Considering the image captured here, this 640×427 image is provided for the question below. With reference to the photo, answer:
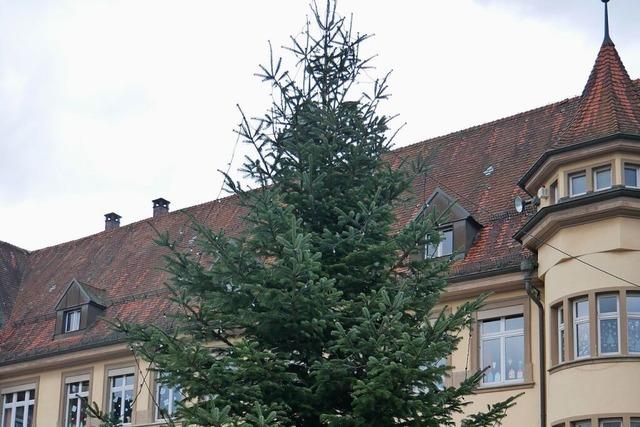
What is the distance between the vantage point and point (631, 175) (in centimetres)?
1914

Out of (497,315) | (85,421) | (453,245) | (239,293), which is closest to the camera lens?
Answer: (239,293)

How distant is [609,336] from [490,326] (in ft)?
10.2

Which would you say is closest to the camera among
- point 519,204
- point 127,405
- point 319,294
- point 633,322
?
point 319,294

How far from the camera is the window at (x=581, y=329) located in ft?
60.6

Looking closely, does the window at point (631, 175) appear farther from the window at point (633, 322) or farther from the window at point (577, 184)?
the window at point (633, 322)

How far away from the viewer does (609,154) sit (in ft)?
62.9

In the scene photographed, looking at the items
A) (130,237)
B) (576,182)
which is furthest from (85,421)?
(576,182)

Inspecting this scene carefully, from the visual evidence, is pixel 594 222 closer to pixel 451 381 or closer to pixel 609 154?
pixel 609 154

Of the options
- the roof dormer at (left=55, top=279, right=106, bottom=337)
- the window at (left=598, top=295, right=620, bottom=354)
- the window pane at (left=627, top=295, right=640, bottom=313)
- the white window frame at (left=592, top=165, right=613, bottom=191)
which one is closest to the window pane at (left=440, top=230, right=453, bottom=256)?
the white window frame at (left=592, top=165, right=613, bottom=191)

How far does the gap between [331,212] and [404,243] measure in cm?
111

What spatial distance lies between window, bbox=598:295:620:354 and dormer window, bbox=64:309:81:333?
15.4 m

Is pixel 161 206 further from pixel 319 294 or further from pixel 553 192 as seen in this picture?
pixel 319 294

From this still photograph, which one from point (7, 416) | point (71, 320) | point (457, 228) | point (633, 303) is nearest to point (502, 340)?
point (457, 228)

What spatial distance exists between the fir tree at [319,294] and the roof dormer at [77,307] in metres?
15.4
